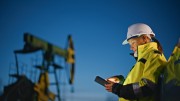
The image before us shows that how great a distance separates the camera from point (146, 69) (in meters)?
2.35

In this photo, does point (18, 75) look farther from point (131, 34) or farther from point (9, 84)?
point (131, 34)

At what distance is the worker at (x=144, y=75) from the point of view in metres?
2.31

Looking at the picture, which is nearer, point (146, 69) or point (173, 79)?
point (173, 79)

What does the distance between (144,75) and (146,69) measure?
2.1 inches

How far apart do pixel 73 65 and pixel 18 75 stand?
810 centimetres

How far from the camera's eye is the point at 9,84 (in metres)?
18.5

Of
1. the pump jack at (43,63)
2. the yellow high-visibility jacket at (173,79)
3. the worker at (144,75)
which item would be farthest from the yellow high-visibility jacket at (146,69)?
the pump jack at (43,63)

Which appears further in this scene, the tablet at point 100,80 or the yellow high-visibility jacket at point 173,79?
the tablet at point 100,80

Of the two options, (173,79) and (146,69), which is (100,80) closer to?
(146,69)

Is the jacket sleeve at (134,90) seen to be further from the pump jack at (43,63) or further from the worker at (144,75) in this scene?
the pump jack at (43,63)

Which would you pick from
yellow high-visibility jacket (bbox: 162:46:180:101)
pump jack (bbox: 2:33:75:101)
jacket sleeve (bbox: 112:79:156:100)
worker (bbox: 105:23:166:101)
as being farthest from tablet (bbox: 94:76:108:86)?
pump jack (bbox: 2:33:75:101)

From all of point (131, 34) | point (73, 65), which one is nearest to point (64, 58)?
point (73, 65)

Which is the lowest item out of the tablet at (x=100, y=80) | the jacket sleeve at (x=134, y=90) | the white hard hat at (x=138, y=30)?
the jacket sleeve at (x=134, y=90)

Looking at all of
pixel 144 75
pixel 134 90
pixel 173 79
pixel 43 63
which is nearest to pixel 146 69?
pixel 144 75
